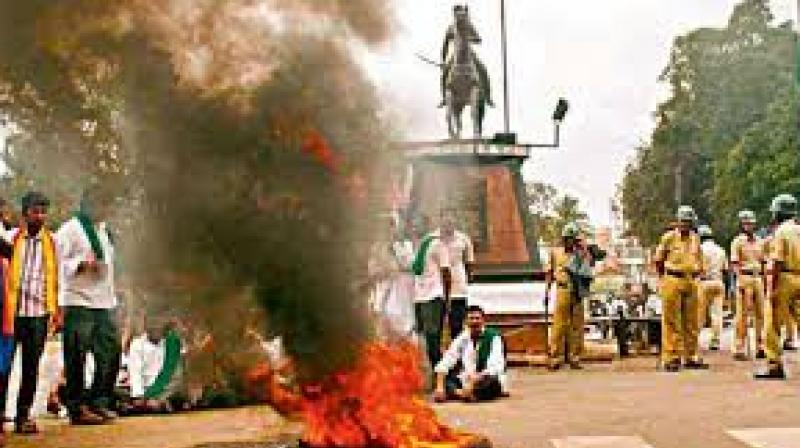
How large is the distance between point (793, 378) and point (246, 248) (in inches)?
273

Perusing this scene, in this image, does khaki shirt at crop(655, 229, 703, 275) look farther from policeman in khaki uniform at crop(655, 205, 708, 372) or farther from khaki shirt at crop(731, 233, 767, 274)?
khaki shirt at crop(731, 233, 767, 274)

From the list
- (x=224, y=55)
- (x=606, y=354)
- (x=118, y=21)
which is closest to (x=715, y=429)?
(x=224, y=55)

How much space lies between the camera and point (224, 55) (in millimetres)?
8547

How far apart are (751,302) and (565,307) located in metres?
2.15

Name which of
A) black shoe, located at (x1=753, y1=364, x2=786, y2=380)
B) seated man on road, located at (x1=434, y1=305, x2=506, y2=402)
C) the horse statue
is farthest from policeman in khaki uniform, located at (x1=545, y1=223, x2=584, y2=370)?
the horse statue

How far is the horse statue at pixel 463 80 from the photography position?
A: 767 inches

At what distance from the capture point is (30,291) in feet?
33.1

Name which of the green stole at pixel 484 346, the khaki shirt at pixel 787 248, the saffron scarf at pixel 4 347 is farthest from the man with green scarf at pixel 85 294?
the khaki shirt at pixel 787 248

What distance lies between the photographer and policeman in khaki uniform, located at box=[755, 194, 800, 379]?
41.1 feet

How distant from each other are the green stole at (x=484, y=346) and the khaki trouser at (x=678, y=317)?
3.20m

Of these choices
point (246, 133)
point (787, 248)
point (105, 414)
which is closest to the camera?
point (246, 133)

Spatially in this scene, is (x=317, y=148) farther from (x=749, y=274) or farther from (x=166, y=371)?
(x=749, y=274)

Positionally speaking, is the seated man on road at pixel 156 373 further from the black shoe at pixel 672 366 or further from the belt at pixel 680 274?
the black shoe at pixel 672 366

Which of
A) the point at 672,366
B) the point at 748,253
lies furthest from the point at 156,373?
the point at 748,253
